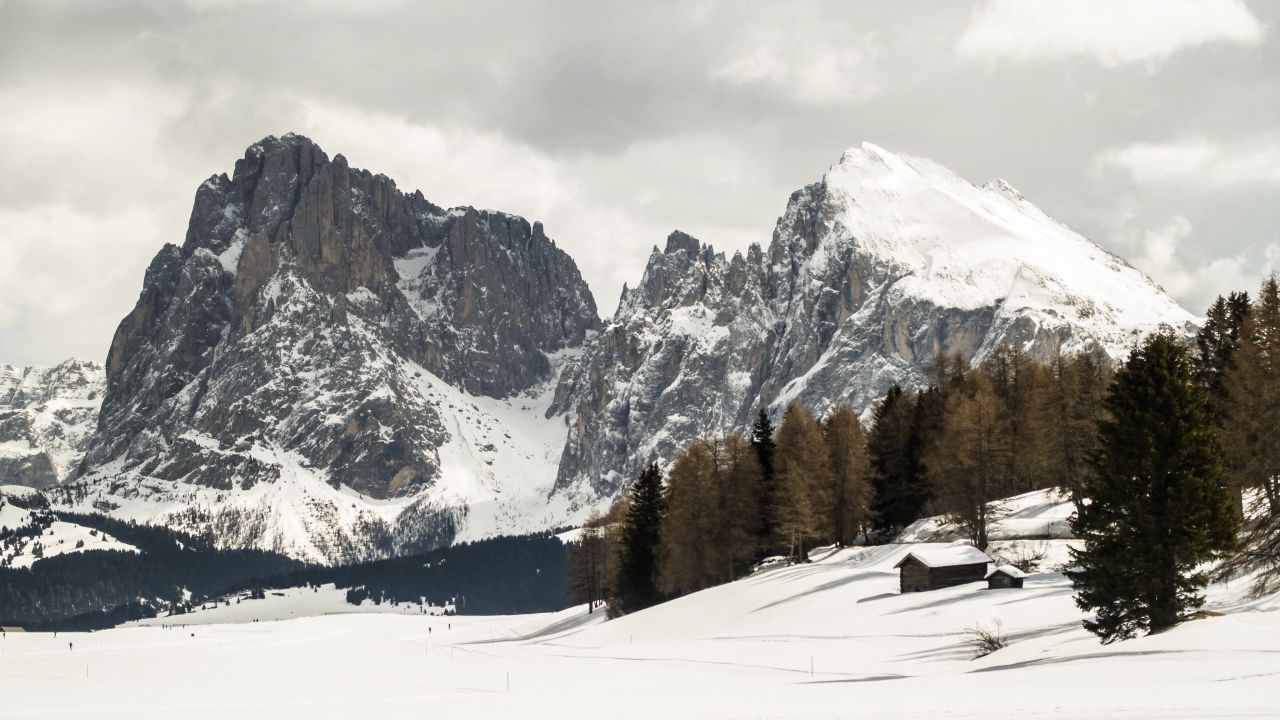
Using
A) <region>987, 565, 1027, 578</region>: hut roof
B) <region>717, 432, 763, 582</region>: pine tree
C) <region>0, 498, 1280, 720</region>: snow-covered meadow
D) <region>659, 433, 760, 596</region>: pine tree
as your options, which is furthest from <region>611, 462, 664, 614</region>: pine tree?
<region>987, 565, 1027, 578</region>: hut roof

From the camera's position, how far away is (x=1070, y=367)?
89375 mm

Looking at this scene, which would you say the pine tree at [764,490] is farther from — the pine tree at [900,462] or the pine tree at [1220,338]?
the pine tree at [1220,338]

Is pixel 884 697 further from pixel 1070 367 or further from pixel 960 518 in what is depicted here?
pixel 1070 367

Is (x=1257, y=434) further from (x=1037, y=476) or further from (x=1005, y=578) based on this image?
(x=1037, y=476)

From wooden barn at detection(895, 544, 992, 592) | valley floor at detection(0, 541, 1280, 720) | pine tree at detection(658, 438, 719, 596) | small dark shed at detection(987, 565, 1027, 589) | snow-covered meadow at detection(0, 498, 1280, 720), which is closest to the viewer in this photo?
valley floor at detection(0, 541, 1280, 720)

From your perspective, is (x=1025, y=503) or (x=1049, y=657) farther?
(x=1025, y=503)

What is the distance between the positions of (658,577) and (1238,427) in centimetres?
5470

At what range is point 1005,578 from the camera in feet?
207

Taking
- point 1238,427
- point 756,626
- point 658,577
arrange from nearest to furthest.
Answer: point 1238,427
point 756,626
point 658,577

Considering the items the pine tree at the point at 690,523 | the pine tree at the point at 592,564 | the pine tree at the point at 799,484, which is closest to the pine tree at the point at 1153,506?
the pine tree at the point at 799,484

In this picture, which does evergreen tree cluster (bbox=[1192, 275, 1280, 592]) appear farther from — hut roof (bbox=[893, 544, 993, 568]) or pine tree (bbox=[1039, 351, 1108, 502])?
hut roof (bbox=[893, 544, 993, 568])

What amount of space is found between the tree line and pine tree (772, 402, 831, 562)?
0.52 feet

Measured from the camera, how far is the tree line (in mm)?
40625

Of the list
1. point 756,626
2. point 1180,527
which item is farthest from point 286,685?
point 1180,527
